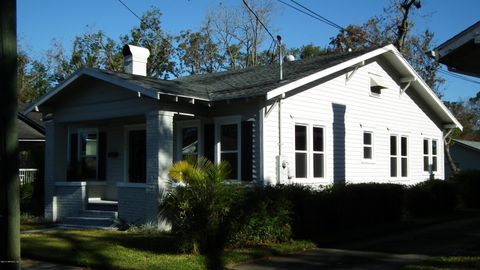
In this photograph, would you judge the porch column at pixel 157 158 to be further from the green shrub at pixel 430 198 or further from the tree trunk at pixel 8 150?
the tree trunk at pixel 8 150

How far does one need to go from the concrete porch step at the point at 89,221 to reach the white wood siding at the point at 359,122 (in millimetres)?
4738

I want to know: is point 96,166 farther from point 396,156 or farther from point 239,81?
point 396,156

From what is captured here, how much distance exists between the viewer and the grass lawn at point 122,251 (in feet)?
33.3

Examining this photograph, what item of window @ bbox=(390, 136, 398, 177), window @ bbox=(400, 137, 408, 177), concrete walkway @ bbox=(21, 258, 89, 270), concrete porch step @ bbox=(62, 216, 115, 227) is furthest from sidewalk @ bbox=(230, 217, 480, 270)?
concrete porch step @ bbox=(62, 216, 115, 227)

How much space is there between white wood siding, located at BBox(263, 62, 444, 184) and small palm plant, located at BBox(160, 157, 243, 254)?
134 inches

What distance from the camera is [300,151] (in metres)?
16.1

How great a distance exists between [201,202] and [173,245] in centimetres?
129

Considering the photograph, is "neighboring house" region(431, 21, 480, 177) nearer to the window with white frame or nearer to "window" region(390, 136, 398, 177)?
A: the window with white frame

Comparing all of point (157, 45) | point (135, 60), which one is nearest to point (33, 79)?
point (157, 45)

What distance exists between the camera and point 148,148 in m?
14.8

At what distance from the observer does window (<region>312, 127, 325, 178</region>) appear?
16.7 meters

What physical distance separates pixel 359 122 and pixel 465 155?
3099 centimetres

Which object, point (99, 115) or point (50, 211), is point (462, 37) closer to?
point (99, 115)

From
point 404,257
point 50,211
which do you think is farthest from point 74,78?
point 404,257
